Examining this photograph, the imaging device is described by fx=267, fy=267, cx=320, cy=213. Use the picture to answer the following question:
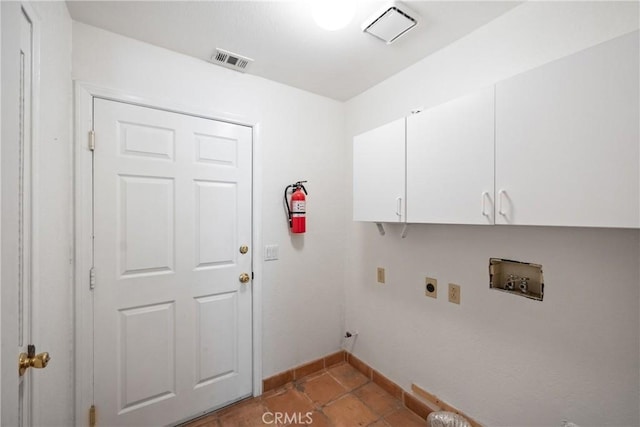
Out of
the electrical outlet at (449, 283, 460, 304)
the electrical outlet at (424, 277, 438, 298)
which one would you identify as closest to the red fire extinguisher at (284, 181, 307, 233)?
the electrical outlet at (424, 277, 438, 298)

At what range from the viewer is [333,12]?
1.30m

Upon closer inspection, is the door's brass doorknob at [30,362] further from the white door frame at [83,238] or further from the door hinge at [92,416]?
the door hinge at [92,416]

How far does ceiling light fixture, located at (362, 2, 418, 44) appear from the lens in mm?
1376

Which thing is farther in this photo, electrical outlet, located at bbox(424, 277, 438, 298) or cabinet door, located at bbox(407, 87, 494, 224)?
electrical outlet, located at bbox(424, 277, 438, 298)

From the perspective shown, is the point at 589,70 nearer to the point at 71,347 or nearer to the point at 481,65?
the point at 481,65

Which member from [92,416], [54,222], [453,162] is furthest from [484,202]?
[92,416]

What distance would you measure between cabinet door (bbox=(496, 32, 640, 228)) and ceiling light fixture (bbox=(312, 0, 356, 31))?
803mm

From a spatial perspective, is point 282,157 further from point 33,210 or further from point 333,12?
point 33,210

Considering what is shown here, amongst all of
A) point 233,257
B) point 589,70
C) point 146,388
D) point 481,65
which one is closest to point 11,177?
point 233,257

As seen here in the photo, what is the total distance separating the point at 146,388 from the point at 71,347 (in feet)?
1.63

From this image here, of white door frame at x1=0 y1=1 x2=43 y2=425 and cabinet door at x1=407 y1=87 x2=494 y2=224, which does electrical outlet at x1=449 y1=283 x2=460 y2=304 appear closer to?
cabinet door at x1=407 y1=87 x2=494 y2=224

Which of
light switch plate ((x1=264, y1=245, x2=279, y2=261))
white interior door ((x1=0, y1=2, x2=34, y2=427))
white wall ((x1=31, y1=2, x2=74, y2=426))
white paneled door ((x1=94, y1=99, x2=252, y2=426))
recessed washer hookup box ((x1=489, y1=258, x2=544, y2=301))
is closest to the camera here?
white interior door ((x1=0, y1=2, x2=34, y2=427))

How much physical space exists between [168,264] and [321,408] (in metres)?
1.45

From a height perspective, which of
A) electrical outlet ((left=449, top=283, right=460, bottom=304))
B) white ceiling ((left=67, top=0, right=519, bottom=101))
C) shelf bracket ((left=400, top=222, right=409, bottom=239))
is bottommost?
electrical outlet ((left=449, top=283, right=460, bottom=304))
